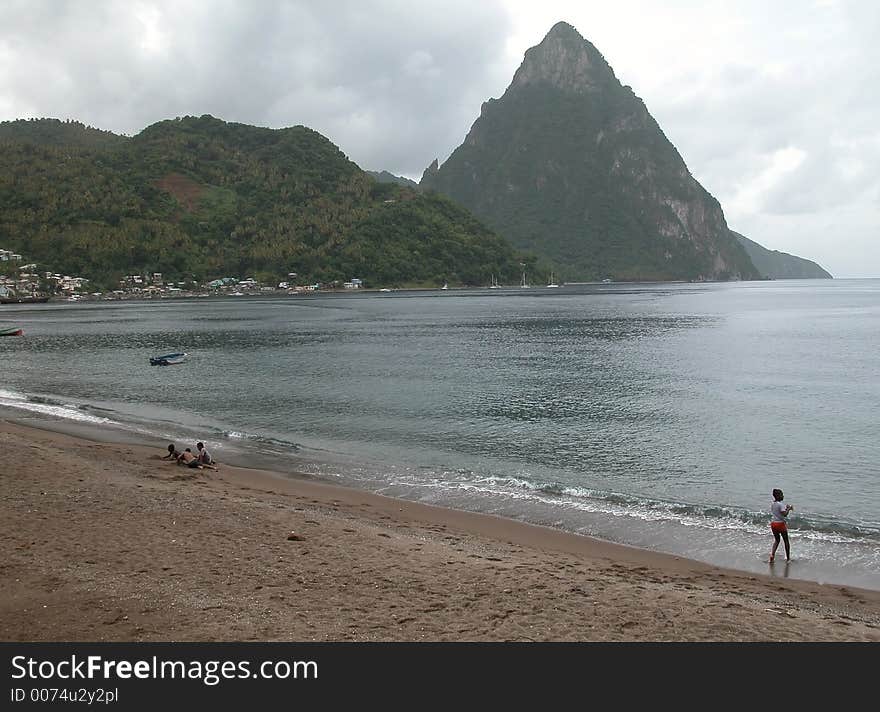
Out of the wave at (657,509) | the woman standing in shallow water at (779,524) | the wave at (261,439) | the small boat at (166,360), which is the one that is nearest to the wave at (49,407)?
the wave at (261,439)

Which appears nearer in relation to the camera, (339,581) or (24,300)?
(339,581)

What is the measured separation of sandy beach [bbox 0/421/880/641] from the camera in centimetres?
938

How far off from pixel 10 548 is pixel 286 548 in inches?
208

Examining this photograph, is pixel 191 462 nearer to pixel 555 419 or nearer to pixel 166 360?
pixel 555 419

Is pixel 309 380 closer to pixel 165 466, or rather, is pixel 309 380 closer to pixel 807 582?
pixel 165 466

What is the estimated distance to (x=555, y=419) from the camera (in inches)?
1352

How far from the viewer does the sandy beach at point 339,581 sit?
9383 mm

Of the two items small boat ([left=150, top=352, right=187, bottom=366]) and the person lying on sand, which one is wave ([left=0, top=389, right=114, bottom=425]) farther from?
small boat ([left=150, top=352, right=187, bottom=366])

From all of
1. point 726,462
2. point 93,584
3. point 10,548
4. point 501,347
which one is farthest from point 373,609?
point 501,347

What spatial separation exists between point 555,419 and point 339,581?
2429 cm

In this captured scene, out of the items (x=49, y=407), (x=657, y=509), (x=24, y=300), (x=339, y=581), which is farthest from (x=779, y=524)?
(x=24, y=300)
